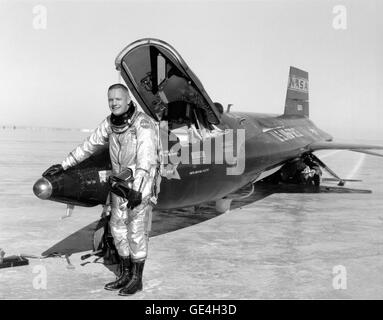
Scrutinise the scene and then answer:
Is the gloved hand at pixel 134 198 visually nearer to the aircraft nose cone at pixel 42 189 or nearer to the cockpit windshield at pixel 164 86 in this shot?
the aircraft nose cone at pixel 42 189

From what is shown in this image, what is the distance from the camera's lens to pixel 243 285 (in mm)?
5078

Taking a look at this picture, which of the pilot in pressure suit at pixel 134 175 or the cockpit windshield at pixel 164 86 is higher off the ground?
the cockpit windshield at pixel 164 86

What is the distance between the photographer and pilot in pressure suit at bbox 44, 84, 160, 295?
489 cm

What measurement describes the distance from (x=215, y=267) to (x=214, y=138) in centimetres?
272

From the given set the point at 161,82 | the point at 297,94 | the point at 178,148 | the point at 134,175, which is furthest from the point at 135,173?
the point at 297,94

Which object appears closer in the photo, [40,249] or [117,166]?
[117,166]

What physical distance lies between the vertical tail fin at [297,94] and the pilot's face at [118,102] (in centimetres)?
1218

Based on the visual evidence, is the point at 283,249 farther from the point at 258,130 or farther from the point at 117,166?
the point at 258,130

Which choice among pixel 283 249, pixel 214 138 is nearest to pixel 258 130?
pixel 214 138

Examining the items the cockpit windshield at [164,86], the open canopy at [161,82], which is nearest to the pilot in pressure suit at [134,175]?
the open canopy at [161,82]

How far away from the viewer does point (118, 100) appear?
16.6 feet

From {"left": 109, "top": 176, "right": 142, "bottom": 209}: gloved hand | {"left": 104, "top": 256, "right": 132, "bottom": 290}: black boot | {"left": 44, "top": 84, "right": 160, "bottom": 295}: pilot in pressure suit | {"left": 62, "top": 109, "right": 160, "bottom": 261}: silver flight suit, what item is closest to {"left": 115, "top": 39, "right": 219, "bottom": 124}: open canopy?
{"left": 44, "top": 84, "right": 160, "bottom": 295}: pilot in pressure suit

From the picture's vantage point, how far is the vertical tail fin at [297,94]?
17.1 m

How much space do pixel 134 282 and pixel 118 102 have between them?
1994 millimetres
